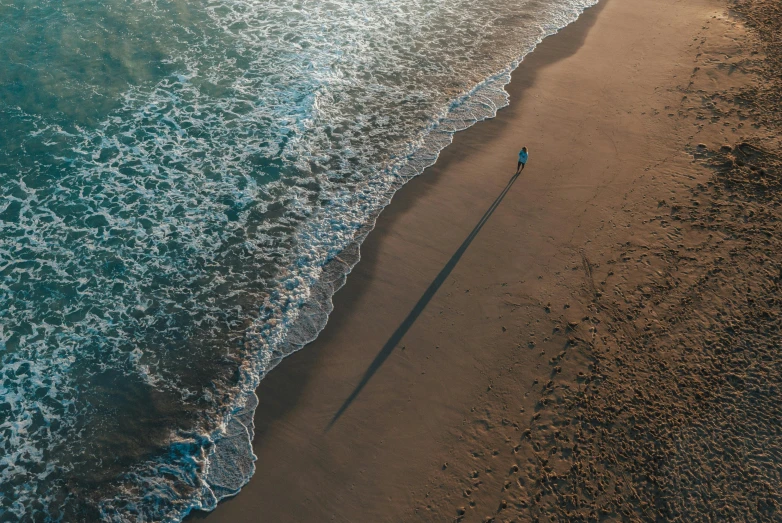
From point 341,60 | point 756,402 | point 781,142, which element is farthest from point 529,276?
point 341,60

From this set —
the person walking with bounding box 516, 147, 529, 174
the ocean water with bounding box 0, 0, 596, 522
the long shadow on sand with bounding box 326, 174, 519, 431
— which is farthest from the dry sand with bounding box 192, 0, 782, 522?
the ocean water with bounding box 0, 0, 596, 522

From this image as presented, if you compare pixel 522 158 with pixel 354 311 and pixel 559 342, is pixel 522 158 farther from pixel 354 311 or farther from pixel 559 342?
pixel 354 311

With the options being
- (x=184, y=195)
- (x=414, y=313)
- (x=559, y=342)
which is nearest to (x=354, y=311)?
(x=414, y=313)

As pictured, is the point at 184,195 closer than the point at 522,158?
No

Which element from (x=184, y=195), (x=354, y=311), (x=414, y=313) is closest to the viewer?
(x=414, y=313)

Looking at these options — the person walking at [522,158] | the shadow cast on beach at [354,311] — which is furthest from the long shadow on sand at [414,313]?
the person walking at [522,158]

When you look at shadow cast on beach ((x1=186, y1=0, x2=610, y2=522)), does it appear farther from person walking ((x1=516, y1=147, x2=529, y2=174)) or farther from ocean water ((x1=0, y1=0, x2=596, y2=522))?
person walking ((x1=516, y1=147, x2=529, y2=174))

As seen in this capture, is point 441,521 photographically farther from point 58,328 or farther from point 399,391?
point 58,328
